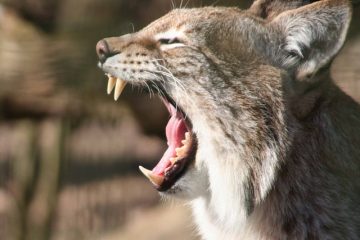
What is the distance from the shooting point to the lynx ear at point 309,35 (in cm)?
323

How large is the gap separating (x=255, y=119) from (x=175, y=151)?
1.10 feet

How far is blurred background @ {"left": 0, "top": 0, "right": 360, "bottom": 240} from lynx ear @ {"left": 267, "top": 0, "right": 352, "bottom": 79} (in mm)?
1046

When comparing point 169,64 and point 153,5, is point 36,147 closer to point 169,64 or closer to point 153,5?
point 153,5

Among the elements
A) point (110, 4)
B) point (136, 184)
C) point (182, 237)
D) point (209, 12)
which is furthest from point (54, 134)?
point (209, 12)

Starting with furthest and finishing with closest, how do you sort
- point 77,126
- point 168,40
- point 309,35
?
point 77,126, point 168,40, point 309,35

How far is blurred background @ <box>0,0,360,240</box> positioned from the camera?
218 inches

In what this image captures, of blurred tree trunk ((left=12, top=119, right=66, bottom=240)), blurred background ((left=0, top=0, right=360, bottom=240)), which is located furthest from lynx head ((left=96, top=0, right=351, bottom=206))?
blurred tree trunk ((left=12, top=119, right=66, bottom=240))

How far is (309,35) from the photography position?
3.31 m

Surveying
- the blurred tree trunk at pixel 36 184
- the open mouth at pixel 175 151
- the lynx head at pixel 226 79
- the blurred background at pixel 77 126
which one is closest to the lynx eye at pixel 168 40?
the lynx head at pixel 226 79

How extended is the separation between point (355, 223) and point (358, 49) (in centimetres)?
142

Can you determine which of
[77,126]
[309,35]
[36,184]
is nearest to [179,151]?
[309,35]

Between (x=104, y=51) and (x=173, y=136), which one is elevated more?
(x=104, y=51)

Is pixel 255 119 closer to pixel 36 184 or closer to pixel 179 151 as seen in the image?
pixel 179 151

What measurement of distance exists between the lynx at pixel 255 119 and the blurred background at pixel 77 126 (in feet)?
3.09
